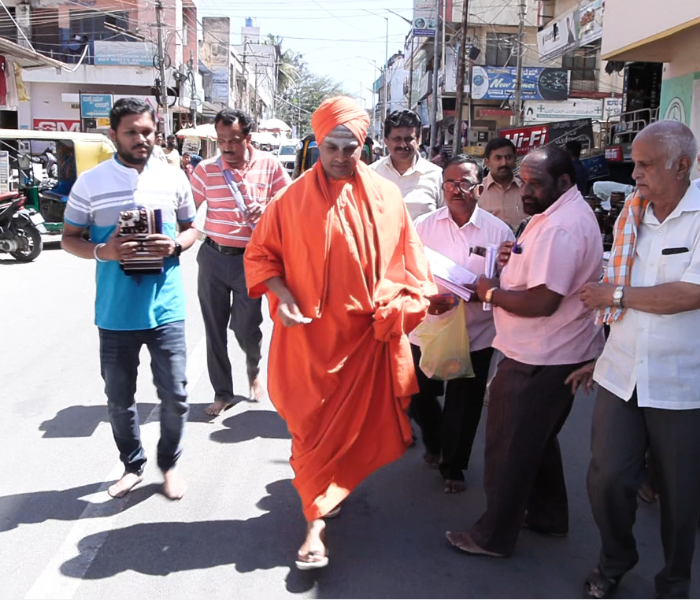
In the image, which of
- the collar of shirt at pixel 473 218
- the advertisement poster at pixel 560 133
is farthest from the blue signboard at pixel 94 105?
the collar of shirt at pixel 473 218

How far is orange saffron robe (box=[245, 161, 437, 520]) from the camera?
3258 millimetres

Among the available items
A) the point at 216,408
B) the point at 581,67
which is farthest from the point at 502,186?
the point at 581,67

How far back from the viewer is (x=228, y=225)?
5.13 meters

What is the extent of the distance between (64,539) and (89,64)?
104ft

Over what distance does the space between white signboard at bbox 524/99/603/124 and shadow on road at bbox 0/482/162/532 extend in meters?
33.2

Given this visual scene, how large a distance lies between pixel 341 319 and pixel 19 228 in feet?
33.4

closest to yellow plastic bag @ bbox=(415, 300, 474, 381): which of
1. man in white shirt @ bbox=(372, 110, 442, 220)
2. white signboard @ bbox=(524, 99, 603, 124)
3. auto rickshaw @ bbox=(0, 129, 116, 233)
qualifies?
man in white shirt @ bbox=(372, 110, 442, 220)

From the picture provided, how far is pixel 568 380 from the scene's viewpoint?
10.4 feet

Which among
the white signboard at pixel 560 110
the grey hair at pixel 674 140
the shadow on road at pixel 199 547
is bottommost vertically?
the shadow on road at pixel 199 547

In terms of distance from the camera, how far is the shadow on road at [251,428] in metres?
4.88

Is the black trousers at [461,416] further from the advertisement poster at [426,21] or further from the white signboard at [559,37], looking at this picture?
the advertisement poster at [426,21]

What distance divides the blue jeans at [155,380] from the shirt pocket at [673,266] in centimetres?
232

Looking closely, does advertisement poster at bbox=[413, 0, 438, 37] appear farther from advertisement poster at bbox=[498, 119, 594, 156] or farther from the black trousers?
the black trousers

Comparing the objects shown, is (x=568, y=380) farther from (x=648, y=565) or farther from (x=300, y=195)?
(x=300, y=195)
